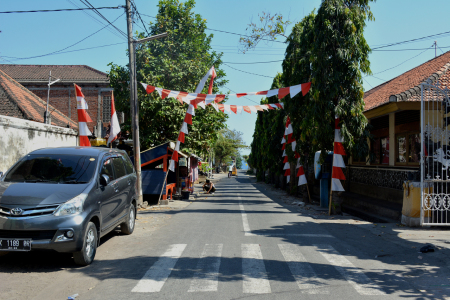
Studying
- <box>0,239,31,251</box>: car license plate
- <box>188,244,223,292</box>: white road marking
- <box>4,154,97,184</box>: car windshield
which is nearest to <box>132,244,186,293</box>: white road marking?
<box>188,244,223,292</box>: white road marking

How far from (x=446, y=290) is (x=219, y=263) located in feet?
11.3

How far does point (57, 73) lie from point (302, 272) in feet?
133

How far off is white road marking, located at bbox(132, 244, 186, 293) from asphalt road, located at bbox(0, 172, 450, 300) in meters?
0.01

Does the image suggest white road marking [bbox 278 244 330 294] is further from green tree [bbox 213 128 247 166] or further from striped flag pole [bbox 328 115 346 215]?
green tree [bbox 213 128 247 166]

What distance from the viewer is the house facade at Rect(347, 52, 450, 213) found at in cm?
1331

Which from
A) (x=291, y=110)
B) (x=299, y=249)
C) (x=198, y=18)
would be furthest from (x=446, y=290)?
(x=198, y=18)

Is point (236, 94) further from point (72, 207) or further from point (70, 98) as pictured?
point (70, 98)

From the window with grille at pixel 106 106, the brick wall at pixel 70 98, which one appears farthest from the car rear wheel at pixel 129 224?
the brick wall at pixel 70 98

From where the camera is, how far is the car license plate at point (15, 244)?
5.96m

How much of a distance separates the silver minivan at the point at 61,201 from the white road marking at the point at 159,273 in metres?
1.23

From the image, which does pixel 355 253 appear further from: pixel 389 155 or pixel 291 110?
pixel 291 110

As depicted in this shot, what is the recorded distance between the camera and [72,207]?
6.27 metres

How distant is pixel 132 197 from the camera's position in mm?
9750

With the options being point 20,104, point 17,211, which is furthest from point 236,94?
point 20,104
